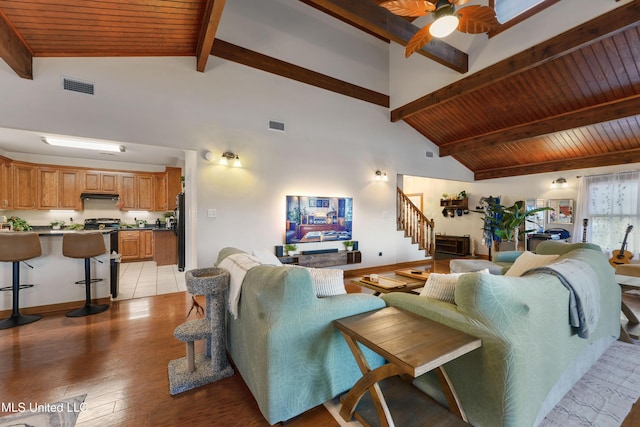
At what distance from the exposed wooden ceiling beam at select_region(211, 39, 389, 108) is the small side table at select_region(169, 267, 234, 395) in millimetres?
3857

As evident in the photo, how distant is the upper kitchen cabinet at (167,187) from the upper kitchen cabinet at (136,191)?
0.13m

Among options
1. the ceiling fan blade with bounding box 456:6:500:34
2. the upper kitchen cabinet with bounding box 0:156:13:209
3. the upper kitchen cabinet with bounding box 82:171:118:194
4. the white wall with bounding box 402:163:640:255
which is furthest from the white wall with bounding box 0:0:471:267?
the white wall with bounding box 402:163:640:255

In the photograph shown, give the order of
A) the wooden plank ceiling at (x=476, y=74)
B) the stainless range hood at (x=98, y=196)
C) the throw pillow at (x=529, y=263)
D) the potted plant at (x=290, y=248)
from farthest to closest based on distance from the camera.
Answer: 1. the stainless range hood at (x=98, y=196)
2. the potted plant at (x=290, y=248)
3. the wooden plank ceiling at (x=476, y=74)
4. the throw pillow at (x=529, y=263)

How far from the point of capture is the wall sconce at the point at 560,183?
6531 millimetres

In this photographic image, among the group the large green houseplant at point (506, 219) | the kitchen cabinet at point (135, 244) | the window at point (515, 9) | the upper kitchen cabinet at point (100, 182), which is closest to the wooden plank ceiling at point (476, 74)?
the window at point (515, 9)

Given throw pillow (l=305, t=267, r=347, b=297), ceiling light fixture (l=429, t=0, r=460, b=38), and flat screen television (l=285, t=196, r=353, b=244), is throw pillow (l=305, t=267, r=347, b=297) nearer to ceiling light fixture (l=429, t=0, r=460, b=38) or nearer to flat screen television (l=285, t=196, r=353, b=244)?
ceiling light fixture (l=429, t=0, r=460, b=38)

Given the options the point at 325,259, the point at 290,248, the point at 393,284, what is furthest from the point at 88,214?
the point at 393,284

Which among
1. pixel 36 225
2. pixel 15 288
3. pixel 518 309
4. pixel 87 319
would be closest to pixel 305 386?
→ pixel 518 309

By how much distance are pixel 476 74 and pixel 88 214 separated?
8958mm

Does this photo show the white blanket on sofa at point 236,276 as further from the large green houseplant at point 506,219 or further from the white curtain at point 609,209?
the white curtain at point 609,209

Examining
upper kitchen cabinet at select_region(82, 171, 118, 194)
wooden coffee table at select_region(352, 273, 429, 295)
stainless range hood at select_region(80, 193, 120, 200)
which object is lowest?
wooden coffee table at select_region(352, 273, 429, 295)

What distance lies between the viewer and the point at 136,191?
266 inches

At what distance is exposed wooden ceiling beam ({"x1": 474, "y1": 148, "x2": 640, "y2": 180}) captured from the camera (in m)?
5.52

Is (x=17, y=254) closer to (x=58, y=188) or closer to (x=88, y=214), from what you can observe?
(x=58, y=188)
